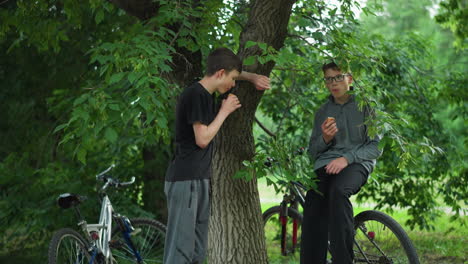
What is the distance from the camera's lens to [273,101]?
7578 mm

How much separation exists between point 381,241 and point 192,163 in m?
1.64

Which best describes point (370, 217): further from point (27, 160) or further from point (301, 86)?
point (27, 160)

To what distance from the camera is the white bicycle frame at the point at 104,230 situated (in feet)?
17.3

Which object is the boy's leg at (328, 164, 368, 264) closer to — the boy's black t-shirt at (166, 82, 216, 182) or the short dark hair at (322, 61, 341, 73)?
the short dark hair at (322, 61, 341, 73)

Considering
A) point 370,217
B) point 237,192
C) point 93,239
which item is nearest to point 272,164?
point 237,192

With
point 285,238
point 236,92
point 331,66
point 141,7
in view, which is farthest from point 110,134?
point 285,238

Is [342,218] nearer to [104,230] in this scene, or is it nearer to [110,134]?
[110,134]

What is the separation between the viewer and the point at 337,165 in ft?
14.1

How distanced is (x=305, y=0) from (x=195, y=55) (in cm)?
140

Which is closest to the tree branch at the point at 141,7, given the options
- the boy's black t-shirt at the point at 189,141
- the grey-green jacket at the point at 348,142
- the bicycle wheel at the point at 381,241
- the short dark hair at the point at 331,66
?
the boy's black t-shirt at the point at 189,141

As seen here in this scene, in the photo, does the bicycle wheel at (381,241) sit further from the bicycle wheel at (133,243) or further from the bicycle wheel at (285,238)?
the bicycle wheel at (133,243)

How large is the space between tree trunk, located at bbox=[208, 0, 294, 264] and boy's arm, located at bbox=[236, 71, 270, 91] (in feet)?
0.45

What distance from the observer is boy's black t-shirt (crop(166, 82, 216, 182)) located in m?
3.67

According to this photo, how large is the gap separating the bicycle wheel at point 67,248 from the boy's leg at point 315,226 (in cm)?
195
